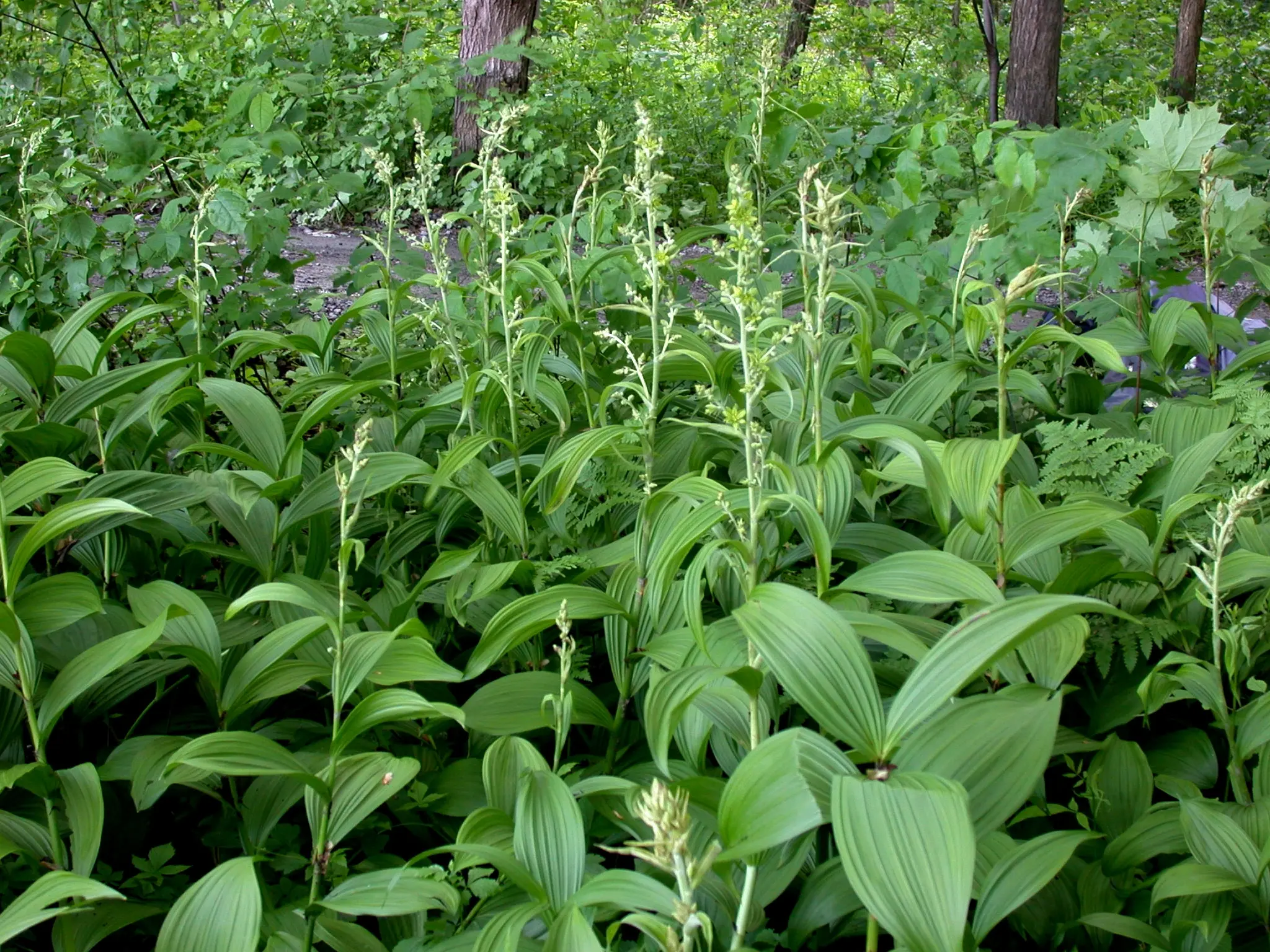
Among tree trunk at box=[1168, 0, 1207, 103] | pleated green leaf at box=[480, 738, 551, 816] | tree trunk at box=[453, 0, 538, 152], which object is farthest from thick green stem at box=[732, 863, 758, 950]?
tree trunk at box=[1168, 0, 1207, 103]

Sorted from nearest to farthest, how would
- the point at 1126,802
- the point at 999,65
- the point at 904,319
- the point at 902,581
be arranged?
the point at 902,581, the point at 1126,802, the point at 904,319, the point at 999,65

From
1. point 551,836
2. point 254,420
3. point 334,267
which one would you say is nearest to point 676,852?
point 551,836

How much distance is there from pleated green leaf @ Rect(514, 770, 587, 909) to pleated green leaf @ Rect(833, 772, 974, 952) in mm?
504

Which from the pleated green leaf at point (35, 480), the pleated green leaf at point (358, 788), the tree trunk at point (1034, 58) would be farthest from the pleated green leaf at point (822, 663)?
the tree trunk at point (1034, 58)

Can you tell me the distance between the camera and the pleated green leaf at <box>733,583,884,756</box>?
45.9 inches

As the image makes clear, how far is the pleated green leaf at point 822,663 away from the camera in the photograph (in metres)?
1.17

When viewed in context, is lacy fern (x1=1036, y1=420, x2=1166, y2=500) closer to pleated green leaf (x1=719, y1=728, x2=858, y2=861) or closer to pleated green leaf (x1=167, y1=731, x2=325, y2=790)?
pleated green leaf (x1=719, y1=728, x2=858, y2=861)

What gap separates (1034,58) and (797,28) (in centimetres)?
686

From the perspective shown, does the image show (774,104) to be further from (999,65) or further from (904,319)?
(999,65)

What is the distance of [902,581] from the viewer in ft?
5.04

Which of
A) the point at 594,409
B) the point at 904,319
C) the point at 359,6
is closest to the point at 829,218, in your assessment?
the point at 594,409

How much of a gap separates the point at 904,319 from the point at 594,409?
96 centimetres

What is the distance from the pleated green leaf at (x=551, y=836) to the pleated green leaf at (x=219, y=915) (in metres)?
0.37

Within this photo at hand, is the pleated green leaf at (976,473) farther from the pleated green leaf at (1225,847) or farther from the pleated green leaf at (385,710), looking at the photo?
the pleated green leaf at (385,710)
